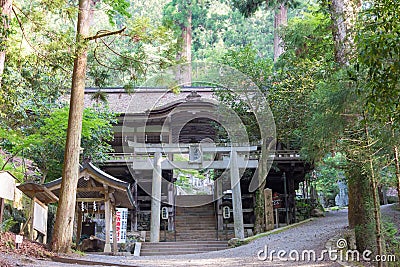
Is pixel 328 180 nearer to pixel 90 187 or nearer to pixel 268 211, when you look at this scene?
pixel 268 211

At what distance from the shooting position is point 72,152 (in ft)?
28.1

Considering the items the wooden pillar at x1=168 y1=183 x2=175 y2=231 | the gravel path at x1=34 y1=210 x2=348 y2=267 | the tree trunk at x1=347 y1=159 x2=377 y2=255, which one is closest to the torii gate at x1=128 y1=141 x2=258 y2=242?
the wooden pillar at x1=168 y1=183 x2=175 y2=231

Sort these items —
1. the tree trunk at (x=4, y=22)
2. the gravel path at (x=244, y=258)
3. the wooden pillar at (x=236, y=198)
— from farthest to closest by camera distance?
the wooden pillar at (x=236, y=198), the gravel path at (x=244, y=258), the tree trunk at (x=4, y=22)

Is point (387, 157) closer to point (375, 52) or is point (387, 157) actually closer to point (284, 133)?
point (375, 52)

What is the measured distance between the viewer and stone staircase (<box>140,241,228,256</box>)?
40.9 ft

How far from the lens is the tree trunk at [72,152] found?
821cm

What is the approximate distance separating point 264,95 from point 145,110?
195 inches

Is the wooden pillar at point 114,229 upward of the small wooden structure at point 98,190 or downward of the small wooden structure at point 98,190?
downward

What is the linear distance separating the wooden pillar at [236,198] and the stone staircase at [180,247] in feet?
2.01

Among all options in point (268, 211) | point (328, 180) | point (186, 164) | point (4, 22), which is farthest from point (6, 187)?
point (328, 180)

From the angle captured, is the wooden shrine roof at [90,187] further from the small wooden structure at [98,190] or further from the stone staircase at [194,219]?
→ the stone staircase at [194,219]

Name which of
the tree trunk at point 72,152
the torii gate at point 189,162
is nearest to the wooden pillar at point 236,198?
the torii gate at point 189,162

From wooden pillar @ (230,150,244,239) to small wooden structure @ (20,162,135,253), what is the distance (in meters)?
3.27

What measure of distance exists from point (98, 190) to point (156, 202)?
3.42 m
